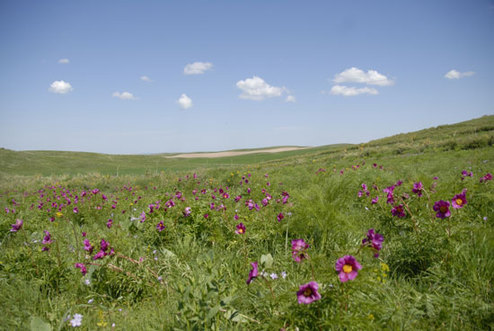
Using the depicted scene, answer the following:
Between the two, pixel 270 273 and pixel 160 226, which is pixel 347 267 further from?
pixel 160 226

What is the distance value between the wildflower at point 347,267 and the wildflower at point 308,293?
0.14m

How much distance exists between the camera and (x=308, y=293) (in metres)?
1.30

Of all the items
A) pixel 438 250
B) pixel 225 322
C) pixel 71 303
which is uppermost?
pixel 438 250

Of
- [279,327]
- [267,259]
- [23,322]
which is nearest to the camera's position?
[279,327]

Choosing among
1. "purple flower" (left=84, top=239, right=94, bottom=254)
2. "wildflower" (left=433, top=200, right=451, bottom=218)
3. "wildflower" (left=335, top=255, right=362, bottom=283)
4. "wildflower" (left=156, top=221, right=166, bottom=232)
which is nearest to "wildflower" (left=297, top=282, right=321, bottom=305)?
"wildflower" (left=335, top=255, right=362, bottom=283)

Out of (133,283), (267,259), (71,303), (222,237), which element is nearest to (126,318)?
(133,283)

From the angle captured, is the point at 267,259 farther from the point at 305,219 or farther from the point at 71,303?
the point at 71,303

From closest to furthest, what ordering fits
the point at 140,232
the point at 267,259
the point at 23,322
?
the point at 267,259, the point at 23,322, the point at 140,232

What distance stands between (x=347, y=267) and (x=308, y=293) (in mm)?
237

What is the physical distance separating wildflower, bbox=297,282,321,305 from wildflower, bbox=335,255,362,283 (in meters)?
0.14

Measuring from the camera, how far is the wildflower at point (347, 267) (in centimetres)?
125

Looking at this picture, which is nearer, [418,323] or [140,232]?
[418,323]

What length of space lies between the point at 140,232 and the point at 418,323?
115 inches

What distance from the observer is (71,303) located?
81.7 inches
